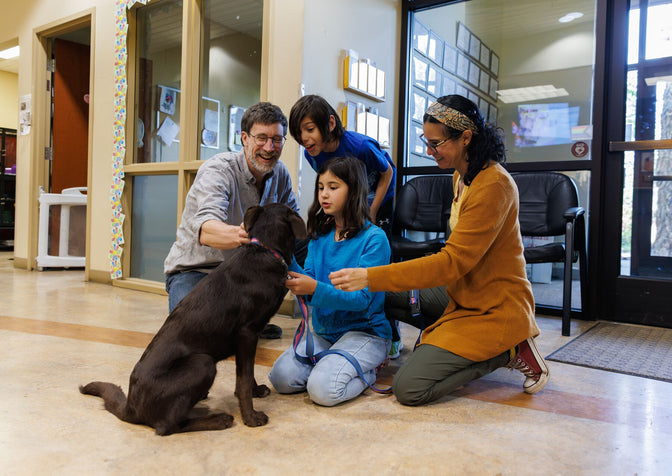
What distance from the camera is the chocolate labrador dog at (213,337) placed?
148cm

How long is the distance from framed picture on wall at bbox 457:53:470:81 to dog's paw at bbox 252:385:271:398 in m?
3.36

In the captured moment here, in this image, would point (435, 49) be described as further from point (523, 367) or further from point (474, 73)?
point (523, 367)

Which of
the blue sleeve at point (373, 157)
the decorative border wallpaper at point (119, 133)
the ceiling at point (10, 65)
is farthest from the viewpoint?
the ceiling at point (10, 65)

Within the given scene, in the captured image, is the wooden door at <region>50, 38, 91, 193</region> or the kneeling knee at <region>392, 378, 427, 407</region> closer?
the kneeling knee at <region>392, 378, 427, 407</region>

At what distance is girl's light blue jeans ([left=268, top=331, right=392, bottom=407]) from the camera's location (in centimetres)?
180

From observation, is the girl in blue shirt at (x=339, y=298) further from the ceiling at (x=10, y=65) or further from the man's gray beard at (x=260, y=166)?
the ceiling at (x=10, y=65)

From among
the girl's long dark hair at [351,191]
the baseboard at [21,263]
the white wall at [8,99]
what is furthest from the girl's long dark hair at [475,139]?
the white wall at [8,99]

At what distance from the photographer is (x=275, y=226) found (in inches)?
65.9

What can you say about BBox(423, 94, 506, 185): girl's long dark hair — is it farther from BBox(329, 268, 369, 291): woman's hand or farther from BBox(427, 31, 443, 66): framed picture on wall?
BBox(427, 31, 443, 66): framed picture on wall

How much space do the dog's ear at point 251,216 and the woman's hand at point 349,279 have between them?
0.32 meters

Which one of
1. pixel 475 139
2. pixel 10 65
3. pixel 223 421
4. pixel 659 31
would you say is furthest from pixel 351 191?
pixel 10 65

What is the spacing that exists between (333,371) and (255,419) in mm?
343

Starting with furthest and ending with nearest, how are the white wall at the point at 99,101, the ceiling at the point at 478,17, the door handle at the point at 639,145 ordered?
the white wall at the point at 99,101 → the ceiling at the point at 478,17 → the door handle at the point at 639,145

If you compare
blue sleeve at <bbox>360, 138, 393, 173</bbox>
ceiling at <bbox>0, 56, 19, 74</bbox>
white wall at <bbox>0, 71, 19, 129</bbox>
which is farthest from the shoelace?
white wall at <bbox>0, 71, 19, 129</bbox>
